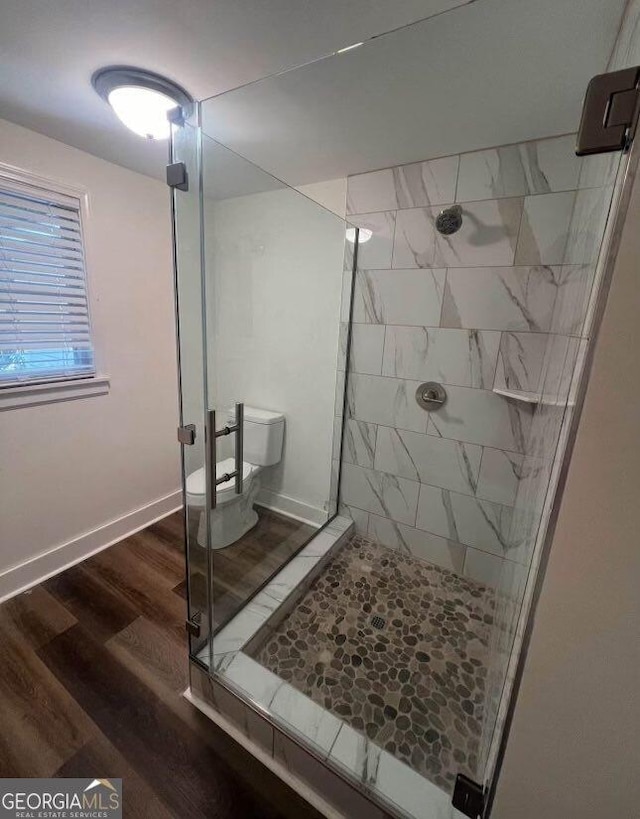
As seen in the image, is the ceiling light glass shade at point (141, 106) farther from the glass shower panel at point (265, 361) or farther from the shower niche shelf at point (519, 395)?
the shower niche shelf at point (519, 395)

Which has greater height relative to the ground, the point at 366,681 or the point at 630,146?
the point at 630,146

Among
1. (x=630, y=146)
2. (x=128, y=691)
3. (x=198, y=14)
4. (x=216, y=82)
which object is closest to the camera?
(x=630, y=146)

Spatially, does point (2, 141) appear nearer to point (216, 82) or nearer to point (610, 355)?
point (216, 82)

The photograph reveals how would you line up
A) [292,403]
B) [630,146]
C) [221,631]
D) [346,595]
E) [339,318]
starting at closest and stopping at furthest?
1. [630,146]
2. [221,631]
3. [346,595]
4. [339,318]
5. [292,403]

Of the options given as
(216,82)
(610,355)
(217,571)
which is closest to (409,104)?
(216,82)

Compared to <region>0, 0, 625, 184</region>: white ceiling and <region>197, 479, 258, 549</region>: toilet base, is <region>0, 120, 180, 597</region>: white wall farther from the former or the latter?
<region>197, 479, 258, 549</region>: toilet base

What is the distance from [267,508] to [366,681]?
1.10 m

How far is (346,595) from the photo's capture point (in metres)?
1.73

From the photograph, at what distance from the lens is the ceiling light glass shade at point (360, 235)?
1807mm

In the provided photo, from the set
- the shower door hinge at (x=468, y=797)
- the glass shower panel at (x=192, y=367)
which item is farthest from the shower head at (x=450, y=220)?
the shower door hinge at (x=468, y=797)

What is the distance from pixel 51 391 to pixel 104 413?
308 mm

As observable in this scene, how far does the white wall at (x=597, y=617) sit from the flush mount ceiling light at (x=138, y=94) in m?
1.40

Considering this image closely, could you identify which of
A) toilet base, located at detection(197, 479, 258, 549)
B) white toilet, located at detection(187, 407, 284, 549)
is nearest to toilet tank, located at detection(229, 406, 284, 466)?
white toilet, located at detection(187, 407, 284, 549)

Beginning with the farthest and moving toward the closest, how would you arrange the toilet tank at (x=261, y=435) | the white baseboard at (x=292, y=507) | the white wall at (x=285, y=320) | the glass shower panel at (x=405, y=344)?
1. the white baseboard at (x=292, y=507)
2. the toilet tank at (x=261, y=435)
3. the white wall at (x=285, y=320)
4. the glass shower panel at (x=405, y=344)
